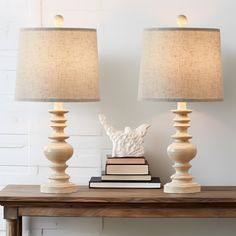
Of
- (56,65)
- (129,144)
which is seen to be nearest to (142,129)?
(129,144)

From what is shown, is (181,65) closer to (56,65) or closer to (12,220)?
(56,65)

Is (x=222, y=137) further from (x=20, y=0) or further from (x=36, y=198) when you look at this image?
(x=20, y=0)

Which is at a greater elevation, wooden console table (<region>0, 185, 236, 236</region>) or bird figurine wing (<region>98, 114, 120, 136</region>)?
bird figurine wing (<region>98, 114, 120, 136</region>)

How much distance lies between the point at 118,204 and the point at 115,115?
0.46 m

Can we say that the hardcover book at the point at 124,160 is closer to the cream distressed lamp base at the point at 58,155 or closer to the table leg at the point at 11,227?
the cream distressed lamp base at the point at 58,155

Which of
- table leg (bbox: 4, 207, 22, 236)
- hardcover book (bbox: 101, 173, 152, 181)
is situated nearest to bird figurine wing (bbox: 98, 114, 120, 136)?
hardcover book (bbox: 101, 173, 152, 181)

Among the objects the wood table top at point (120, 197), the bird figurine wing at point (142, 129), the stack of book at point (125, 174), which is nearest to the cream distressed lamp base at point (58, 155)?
the wood table top at point (120, 197)

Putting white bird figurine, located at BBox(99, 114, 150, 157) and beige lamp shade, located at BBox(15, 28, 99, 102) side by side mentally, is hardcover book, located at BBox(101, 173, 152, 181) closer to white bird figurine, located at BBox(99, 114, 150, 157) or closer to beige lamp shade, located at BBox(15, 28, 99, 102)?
white bird figurine, located at BBox(99, 114, 150, 157)

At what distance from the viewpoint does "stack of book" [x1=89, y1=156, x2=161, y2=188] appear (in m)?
2.56

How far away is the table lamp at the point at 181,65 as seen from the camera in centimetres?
239

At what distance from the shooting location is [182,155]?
98.0 inches

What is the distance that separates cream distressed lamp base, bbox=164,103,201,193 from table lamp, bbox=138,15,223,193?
13 cm

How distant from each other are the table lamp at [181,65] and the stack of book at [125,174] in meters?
0.29

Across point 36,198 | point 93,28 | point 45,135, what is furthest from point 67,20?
point 36,198
